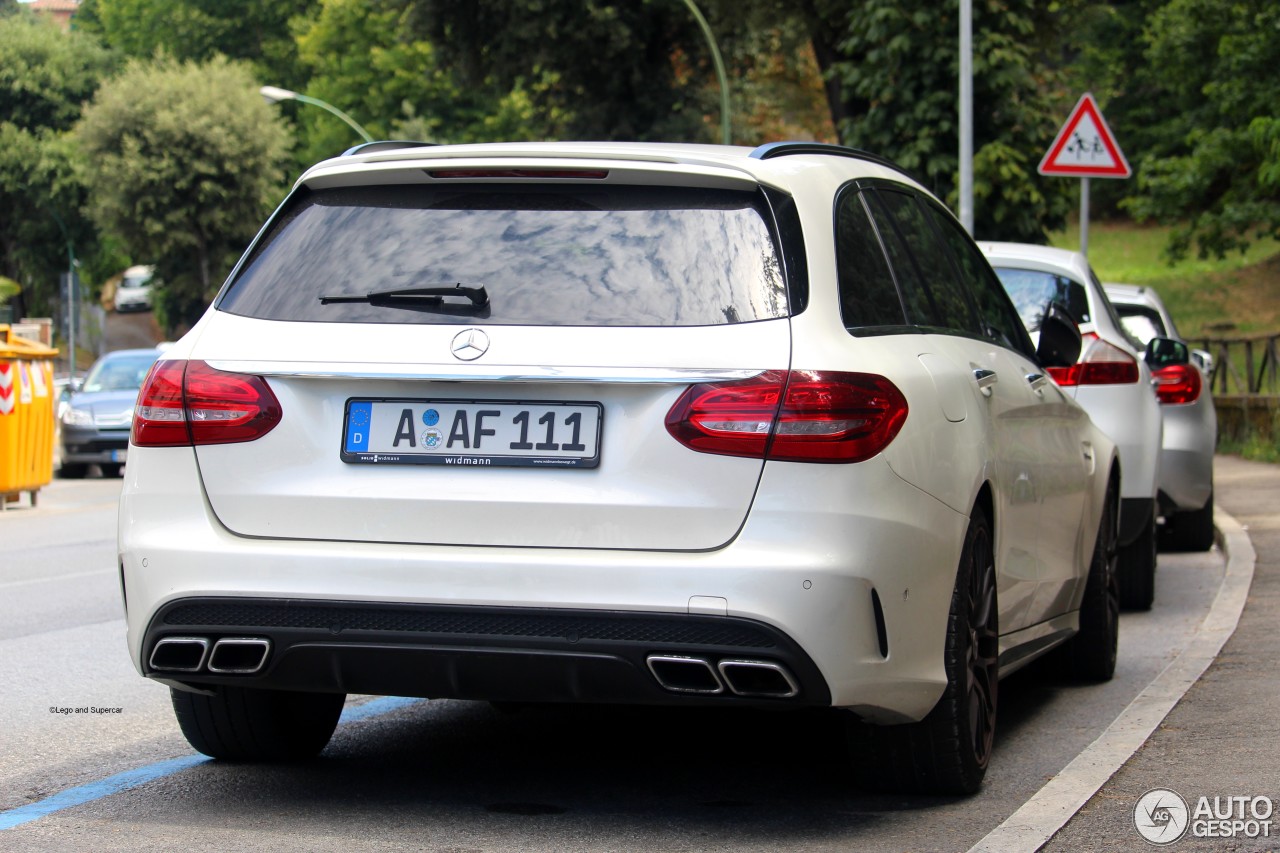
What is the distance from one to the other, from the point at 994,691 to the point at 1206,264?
2084 inches

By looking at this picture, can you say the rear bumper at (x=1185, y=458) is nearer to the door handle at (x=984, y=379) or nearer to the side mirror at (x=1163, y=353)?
the side mirror at (x=1163, y=353)

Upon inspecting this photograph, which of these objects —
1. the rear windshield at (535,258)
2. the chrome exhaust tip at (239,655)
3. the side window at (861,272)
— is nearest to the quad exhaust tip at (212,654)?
the chrome exhaust tip at (239,655)

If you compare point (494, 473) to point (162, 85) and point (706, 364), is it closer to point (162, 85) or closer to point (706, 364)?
point (706, 364)

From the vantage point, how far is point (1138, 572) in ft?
29.8

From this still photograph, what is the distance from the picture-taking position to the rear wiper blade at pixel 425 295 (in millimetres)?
4512

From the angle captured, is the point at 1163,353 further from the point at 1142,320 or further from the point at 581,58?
the point at 581,58

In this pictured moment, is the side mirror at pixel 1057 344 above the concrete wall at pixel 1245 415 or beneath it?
above

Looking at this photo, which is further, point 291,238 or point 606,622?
point 291,238

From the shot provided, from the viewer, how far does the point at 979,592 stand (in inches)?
200

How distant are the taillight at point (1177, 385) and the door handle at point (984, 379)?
226 inches

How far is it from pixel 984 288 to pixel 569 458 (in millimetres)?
2454

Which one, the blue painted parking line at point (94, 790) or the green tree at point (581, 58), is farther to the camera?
the green tree at point (581, 58)

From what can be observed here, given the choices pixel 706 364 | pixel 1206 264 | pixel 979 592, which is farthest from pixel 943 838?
pixel 1206 264

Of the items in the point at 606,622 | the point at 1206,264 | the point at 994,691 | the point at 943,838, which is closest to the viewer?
the point at 606,622
